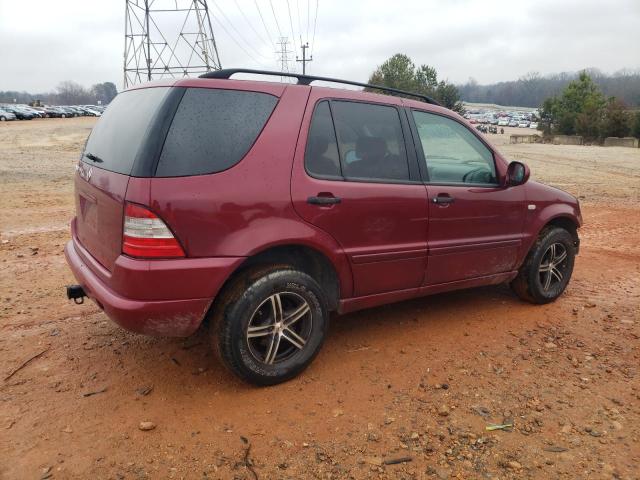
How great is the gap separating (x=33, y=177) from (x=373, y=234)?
38.9 ft

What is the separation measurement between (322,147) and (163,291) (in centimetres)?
131

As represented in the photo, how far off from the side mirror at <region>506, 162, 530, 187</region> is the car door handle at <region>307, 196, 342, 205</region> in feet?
5.42

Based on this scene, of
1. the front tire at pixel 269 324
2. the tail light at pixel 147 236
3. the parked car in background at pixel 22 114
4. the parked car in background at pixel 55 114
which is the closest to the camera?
the tail light at pixel 147 236

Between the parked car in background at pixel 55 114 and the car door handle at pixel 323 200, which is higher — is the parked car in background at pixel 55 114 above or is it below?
above

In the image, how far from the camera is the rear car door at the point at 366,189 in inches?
122

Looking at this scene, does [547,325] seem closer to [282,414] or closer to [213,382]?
[282,414]

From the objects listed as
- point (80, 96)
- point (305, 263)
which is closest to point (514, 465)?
point (305, 263)

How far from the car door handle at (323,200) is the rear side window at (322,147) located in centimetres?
15

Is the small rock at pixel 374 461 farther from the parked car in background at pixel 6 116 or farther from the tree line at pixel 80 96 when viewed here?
the tree line at pixel 80 96

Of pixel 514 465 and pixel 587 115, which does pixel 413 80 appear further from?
pixel 514 465

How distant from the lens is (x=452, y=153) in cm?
392

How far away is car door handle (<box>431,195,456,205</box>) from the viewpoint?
360cm

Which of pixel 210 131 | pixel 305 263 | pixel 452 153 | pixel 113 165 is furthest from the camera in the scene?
pixel 452 153

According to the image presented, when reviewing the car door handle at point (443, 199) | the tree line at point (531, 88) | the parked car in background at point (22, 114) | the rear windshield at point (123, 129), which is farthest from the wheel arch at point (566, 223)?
the tree line at point (531, 88)
